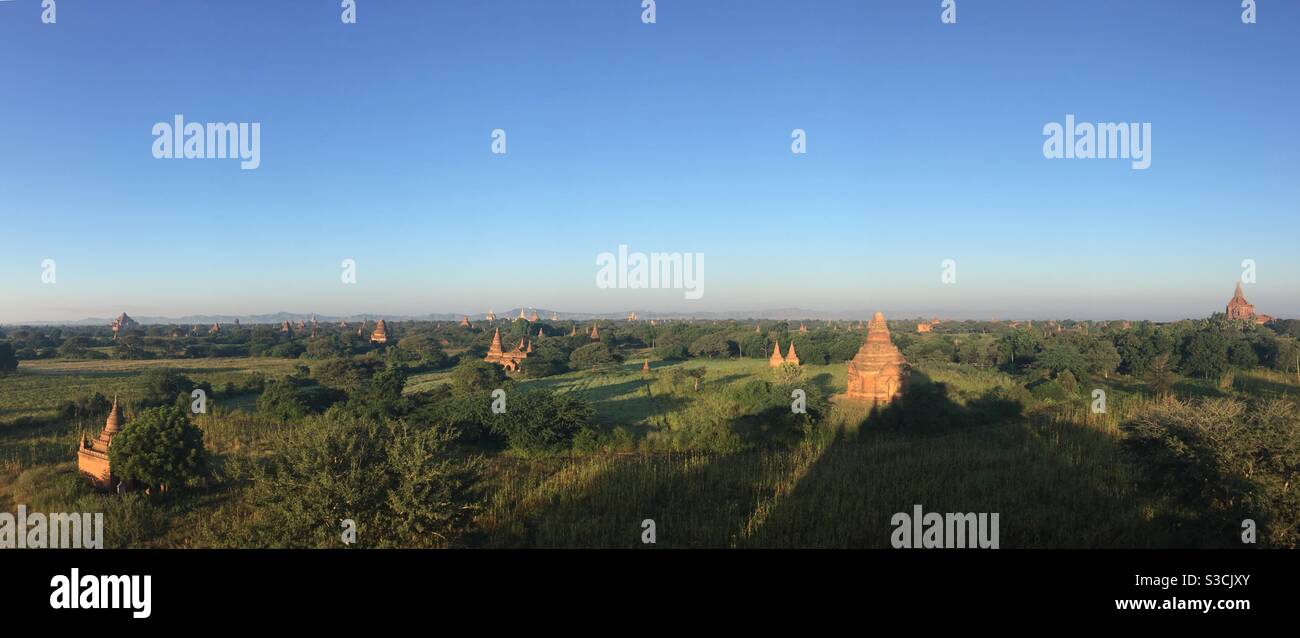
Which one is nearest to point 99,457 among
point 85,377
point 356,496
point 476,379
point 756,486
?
point 356,496

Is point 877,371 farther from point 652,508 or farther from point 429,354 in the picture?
point 429,354

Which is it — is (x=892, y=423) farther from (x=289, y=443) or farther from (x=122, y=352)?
(x=122, y=352)

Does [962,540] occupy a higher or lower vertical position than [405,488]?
lower

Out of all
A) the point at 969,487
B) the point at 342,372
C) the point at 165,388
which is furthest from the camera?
the point at 342,372

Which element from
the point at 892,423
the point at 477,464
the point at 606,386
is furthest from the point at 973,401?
the point at 477,464

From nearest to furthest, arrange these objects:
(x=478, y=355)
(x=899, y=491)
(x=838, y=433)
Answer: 1. (x=899, y=491)
2. (x=838, y=433)
3. (x=478, y=355)
